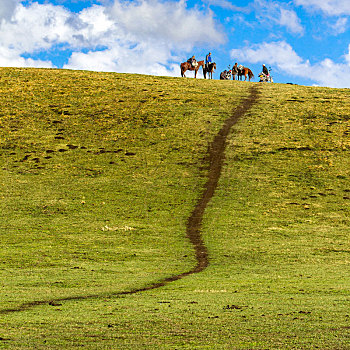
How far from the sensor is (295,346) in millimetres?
10359

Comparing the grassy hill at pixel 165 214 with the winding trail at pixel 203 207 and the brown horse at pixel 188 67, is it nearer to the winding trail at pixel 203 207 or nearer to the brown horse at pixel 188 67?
the winding trail at pixel 203 207

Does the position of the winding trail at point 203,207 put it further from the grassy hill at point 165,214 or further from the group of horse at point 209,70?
the group of horse at point 209,70

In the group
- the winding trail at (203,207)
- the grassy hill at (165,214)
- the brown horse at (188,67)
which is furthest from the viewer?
the brown horse at (188,67)

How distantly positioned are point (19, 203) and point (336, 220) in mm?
24218

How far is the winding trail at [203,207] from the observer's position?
17.6 meters

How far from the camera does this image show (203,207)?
1563 inches

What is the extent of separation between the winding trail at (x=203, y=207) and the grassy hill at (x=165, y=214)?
1.04 ft

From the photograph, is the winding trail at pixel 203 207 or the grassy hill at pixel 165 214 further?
the winding trail at pixel 203 207

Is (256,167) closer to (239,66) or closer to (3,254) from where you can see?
(3,254)

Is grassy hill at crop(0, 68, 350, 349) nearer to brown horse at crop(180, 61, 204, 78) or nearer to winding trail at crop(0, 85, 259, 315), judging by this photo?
winding trail at crop(0, 85, 259, 315)

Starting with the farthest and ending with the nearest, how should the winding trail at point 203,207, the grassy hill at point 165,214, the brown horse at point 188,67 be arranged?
1. the brown horse at point 188,67
2. the winding trail at point 203,207
3. the grassy hill at point 165,214

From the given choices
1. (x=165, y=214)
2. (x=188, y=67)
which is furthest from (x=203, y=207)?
(x=188, y=67)

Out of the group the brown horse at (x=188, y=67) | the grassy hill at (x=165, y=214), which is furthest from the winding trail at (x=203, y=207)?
the brown horse at (x=188, y=67)

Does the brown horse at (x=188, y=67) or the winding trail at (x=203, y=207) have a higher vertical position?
the brown horse at (x=188, y=67)
